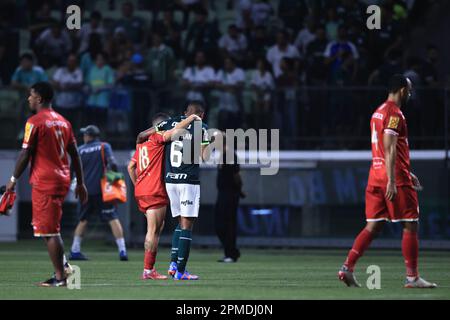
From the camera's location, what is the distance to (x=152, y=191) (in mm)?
16391

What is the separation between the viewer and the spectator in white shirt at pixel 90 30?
97.6ft

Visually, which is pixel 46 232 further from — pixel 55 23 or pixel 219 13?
pixel 219 13

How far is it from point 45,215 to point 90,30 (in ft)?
55.5

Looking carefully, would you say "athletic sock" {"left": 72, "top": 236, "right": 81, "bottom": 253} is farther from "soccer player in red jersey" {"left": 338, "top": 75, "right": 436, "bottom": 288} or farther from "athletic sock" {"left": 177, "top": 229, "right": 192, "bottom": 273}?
"soccer player in red jersey" {"left": 338, "top": 75, "right": 436, "bottom": 288}

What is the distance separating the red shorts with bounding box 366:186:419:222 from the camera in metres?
14.2

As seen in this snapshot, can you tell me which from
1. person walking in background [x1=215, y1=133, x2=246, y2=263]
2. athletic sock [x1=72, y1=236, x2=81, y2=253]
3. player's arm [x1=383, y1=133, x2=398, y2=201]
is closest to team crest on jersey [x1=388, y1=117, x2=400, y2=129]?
player's arm [x1=383, y1=133, x2=398, y2=201]

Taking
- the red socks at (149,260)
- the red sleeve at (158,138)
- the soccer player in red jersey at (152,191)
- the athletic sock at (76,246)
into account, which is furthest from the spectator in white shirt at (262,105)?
the red socks at (149,260)

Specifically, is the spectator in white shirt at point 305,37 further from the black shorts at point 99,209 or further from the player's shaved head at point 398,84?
the player's shaved head at point 398,84

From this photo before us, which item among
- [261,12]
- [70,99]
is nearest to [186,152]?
[70,99]

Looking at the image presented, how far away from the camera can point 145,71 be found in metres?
28.2

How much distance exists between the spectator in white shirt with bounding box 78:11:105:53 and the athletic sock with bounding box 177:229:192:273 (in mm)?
14484

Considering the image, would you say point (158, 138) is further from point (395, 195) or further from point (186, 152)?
point (395, 195)
